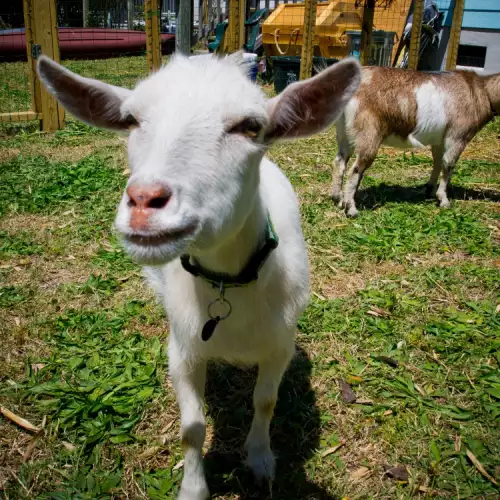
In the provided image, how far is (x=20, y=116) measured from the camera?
7344mm

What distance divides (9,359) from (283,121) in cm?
224

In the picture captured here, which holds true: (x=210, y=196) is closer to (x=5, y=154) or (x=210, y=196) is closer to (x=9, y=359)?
(x=9, y=359)

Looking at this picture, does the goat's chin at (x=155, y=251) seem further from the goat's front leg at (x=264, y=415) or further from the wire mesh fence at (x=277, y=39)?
the wire mesh fence at (x=277, y=39)

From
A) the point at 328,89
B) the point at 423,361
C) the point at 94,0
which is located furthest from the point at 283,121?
the point at 94,0

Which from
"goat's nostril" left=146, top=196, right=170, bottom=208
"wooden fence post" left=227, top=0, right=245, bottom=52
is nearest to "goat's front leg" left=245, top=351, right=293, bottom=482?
"goat's nostril" left=146, top=196, right=170, bottom=208

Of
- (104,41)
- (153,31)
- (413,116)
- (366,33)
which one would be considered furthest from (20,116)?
(104,41)

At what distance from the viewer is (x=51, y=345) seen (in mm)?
3123

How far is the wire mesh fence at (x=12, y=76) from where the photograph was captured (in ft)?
26.9

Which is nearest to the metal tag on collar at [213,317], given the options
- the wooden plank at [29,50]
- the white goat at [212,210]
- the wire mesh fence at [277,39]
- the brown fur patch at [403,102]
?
the white goat at [212,210]

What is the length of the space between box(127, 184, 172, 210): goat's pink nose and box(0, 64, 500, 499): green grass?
5.05 feet

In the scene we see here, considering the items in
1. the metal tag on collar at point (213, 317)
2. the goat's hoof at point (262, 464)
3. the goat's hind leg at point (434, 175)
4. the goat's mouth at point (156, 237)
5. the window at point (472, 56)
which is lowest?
the goat's hoof at point (262, 464)

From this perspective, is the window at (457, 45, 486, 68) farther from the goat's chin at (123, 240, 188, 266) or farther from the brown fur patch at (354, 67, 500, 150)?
the goat's chin at (123, 240, 188, 266)

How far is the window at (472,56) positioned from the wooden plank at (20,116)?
33.3ft

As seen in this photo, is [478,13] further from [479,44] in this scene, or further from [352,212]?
[352,212]
